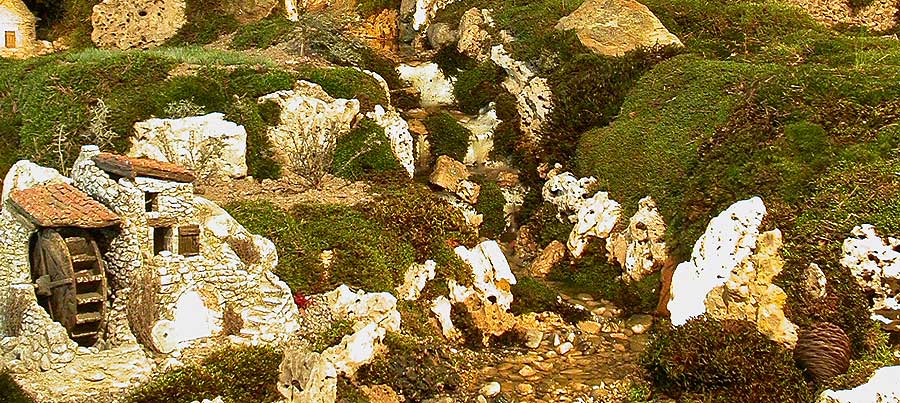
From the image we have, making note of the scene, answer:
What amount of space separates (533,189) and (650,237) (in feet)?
15.4

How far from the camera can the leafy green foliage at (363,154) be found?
21.3 meters

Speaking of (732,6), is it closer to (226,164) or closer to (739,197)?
(739,197)

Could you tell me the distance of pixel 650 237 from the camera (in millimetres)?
19891

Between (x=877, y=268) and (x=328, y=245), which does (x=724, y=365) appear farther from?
(x=328, y=245)

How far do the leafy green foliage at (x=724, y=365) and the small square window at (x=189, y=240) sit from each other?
742 cm

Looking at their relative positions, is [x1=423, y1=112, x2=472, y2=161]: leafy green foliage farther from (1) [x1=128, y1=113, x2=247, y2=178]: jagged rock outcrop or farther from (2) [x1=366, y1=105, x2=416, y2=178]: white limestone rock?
(1) [x1=128, y1=113, x2=247, y2=178]: jagged rock outcrop

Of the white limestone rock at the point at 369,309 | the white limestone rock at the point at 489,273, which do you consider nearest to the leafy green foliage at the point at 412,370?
the white limestone rock at the point at 369,309

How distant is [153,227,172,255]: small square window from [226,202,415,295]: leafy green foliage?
272 cm

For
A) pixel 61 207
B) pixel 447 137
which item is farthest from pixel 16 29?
pixel 61 207

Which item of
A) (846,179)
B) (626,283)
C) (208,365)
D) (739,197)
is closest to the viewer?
(208,365)

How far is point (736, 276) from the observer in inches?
643

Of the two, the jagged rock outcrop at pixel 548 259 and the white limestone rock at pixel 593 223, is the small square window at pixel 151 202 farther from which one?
the white limestone rock at pixel 593 223

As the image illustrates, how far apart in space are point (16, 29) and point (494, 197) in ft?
50.4

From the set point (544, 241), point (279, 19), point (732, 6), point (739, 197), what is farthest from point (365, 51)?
point (739, 197)
